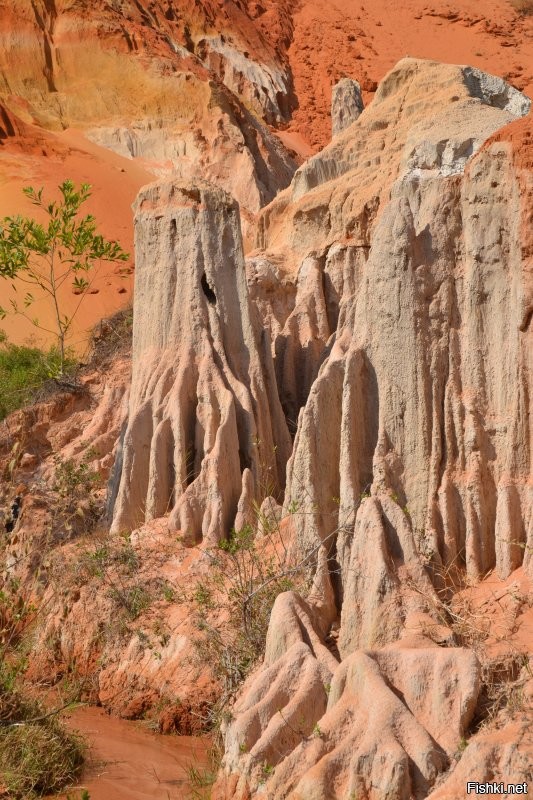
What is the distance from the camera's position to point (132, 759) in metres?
9.38

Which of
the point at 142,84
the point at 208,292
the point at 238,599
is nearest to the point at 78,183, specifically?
the point at 142,84

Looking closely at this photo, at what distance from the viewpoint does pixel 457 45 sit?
2142 inches

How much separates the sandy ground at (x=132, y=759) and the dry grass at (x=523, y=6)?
5607cm

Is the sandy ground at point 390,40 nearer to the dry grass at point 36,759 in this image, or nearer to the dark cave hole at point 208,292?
the dark cave hole at point 208,292

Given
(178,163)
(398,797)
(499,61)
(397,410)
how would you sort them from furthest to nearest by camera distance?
1. (499,61)
2. (178,163)
3. (397,410)
4. (398,797)

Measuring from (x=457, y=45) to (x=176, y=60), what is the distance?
2052 centimetres

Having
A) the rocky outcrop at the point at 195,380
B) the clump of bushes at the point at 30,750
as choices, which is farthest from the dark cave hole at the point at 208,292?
the clump of bushes at the point at 30,750

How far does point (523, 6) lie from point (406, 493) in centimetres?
5508

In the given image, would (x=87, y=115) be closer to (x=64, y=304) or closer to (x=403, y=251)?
(x=64, y=304)

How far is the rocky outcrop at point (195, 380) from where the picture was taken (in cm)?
1248

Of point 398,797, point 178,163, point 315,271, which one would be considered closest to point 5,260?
point 315,271

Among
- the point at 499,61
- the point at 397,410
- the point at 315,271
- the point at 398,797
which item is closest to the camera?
the point at 398,797

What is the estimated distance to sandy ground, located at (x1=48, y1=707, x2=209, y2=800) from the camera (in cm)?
864

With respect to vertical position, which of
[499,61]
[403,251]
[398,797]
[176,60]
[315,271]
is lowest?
[398,797]
